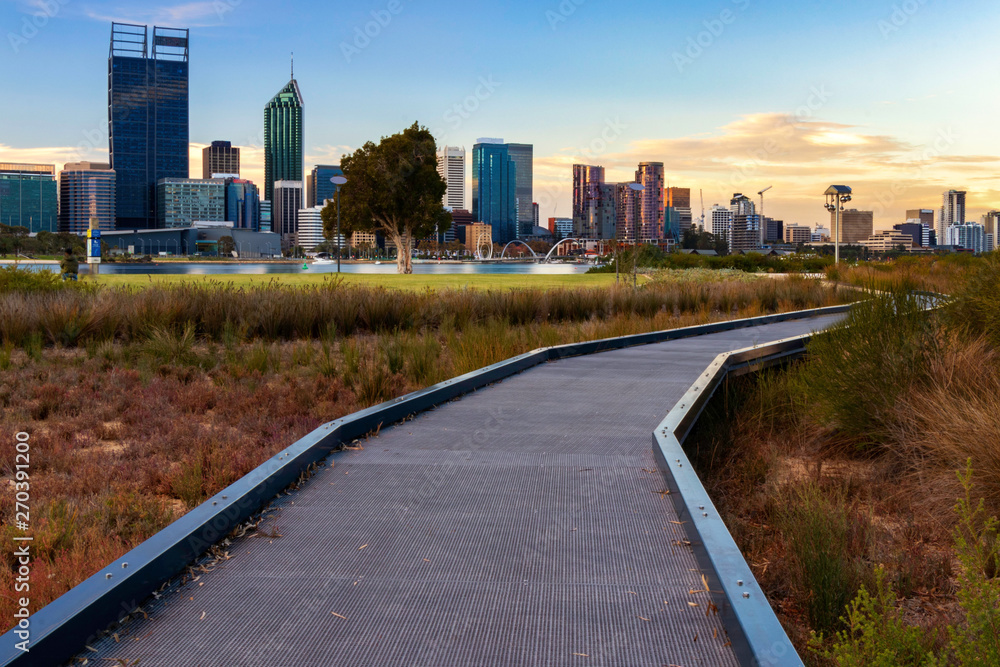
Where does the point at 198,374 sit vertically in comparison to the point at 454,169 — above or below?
below

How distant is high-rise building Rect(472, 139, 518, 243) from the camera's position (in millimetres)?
141500

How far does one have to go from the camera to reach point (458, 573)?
108 inches

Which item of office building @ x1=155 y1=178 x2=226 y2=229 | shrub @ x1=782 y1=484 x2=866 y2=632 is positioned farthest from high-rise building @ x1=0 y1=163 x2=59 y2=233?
shrub @ x1=782 y1=484 x2=866 y2=632

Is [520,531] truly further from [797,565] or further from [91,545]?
[91,545]

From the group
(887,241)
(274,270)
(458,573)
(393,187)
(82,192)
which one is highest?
(82,192)

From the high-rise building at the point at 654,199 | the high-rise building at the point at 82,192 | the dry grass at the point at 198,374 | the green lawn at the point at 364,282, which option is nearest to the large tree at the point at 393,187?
the green lawn at the point at 364,282

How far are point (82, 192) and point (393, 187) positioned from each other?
2144 inches

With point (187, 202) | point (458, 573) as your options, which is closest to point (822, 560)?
point (458, 573)

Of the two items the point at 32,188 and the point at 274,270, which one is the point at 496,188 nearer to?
the point at 32,188

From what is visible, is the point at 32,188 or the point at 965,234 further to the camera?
the point at 965,234

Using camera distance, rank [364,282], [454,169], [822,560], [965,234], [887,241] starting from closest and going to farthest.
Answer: [822,560] < [364,282] < [887,241] < [965,234] < [454,169]

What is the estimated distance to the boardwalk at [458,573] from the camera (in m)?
2.24

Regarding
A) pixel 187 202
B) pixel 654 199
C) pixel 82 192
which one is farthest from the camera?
pixel 187 202

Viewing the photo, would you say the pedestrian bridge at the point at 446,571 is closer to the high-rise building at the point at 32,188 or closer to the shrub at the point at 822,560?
the shrub at the point at 822,560
